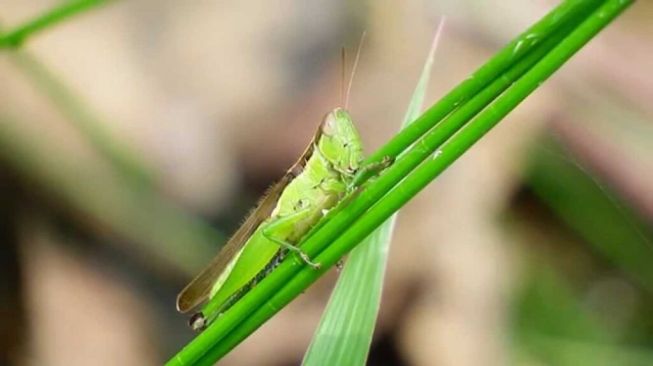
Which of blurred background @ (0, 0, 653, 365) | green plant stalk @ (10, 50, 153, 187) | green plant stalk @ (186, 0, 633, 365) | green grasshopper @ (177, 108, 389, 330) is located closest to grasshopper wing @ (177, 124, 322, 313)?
green grasshopper @ (177, 108, 389, 330)

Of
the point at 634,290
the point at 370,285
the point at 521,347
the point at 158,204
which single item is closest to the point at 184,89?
the point at 158,204

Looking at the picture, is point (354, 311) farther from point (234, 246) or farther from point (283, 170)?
point (283, 170)

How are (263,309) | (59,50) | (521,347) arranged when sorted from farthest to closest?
(59,50) → (521,347) → (263,309)

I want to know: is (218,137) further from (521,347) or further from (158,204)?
(521,347)

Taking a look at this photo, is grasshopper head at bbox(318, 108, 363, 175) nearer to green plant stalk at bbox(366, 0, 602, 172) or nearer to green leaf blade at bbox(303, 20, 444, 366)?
green leaf blade at bbox(303, 20, 444, 366)

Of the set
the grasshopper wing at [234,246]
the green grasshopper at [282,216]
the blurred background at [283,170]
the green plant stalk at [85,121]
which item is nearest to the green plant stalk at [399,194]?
the green grasshopper at [282,216]

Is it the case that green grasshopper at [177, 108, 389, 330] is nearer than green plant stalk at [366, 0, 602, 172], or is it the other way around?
green plant stalk at [366, 0, 602, 172]
